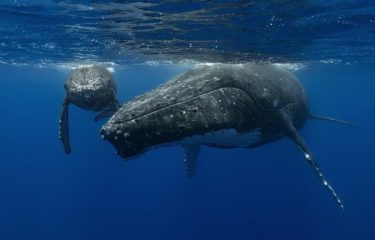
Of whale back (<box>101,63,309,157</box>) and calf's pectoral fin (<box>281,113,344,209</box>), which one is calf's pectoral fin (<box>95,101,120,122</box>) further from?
calf's pectoral fin (<box>281,113,344,209</box>)

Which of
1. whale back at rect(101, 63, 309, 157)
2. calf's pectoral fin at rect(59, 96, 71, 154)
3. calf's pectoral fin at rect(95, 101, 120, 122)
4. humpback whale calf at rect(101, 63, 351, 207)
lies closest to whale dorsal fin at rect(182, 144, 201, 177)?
calf's pectoral fin at rect(95, 101, 120, 122)

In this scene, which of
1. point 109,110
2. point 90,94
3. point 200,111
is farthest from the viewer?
point 109,110

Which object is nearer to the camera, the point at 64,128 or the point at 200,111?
the point at 200,111

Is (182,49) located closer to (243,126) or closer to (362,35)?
(362,35)

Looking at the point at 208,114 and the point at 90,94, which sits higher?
the point at 208,114

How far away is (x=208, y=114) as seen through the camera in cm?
714

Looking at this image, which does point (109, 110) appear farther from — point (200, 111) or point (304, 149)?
point (200, 111)

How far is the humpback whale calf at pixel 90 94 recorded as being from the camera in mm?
12133

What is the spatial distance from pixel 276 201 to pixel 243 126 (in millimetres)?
37726

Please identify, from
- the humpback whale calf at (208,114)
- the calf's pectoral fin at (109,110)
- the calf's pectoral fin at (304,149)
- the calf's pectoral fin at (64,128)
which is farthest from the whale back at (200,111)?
the calf's pectoral fin at (64,128)

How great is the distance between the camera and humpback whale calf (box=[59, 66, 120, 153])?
12.1 meters

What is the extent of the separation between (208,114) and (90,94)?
603cm

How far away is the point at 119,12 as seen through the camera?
53.1 ft

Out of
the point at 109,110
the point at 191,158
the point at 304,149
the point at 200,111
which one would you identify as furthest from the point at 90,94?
the point at 191,158
